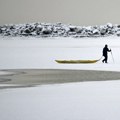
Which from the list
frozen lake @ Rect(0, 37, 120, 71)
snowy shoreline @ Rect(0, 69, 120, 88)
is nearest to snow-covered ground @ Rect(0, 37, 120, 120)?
snowy shoreline @ Rect(0, 69, 120, 88)

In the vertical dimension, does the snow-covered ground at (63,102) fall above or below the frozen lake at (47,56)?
above

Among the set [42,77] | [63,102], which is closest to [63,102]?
[63,102]

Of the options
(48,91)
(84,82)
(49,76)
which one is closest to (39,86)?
(48,91)

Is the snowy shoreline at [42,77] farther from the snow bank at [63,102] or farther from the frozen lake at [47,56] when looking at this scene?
the frozen lake at [47,56]

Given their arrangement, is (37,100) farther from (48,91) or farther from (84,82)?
(84,82)

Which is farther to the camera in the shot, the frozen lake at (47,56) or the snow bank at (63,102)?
the frozen lake at (47,56)

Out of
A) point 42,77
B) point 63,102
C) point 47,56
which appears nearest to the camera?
point 63,102

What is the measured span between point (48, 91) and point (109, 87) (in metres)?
1.66

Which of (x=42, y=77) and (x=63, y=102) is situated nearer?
(x=63, y=102)

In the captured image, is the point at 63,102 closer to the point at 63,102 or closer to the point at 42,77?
the point at 63,102

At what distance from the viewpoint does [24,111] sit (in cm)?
657

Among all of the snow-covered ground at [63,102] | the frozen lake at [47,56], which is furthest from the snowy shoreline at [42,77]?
the frozen lake at [47,56]

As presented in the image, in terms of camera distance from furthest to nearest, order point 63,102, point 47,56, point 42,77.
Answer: point 47,56 < point 42,77 < point 63,102

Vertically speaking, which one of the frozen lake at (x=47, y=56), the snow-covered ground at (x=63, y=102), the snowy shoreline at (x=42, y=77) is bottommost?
the frozen lake at (x=47, y=56)
